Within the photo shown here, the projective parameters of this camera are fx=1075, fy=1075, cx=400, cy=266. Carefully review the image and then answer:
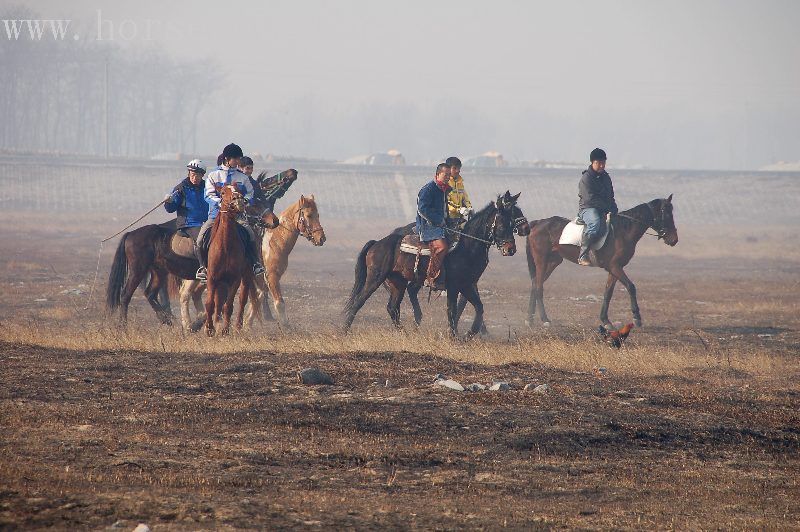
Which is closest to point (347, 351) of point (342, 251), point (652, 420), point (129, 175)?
point (652, 420)

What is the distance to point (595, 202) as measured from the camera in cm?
2072

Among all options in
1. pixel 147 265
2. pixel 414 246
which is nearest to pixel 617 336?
pixel 414 246

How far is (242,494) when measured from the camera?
776 cm

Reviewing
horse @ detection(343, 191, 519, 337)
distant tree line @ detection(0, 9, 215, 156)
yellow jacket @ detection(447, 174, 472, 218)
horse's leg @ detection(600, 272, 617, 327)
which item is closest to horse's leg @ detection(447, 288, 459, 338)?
horse @ detection(343, 191, 519, 337)

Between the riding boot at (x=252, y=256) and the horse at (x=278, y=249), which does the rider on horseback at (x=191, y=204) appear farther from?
the riding boot at (x=252, y=256)

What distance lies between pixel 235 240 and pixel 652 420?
6.80m

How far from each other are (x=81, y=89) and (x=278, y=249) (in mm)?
116008

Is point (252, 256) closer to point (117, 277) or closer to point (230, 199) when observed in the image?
point (230, 199)

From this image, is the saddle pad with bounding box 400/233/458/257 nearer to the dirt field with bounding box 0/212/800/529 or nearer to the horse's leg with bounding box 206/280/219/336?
the dirt field with bounding box 0/212/800/529

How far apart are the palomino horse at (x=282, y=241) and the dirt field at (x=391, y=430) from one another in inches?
25.9

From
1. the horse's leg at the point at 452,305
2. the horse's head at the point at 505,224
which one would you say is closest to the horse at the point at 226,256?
the horse's leg at the point at 452,305

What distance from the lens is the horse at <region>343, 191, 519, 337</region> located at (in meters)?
16.8

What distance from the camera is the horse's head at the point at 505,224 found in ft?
54.5

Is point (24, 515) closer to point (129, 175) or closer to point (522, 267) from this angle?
point (522, 267)
